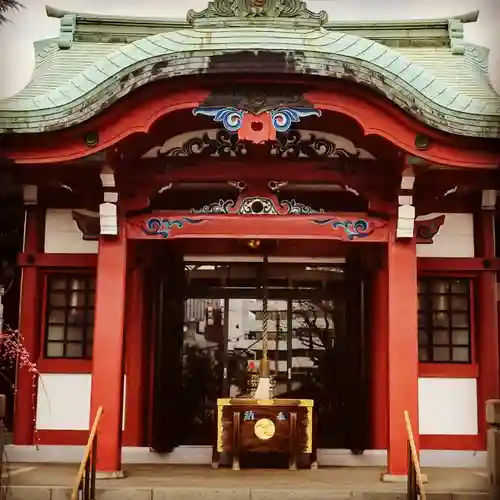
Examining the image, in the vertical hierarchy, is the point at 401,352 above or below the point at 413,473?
above

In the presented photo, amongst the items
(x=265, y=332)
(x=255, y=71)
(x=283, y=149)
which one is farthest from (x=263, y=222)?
(x=265, y=332)

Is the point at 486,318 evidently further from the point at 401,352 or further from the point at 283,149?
the point at 283,149

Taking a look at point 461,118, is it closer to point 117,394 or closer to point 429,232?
point 429,232

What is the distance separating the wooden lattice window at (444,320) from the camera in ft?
33.0

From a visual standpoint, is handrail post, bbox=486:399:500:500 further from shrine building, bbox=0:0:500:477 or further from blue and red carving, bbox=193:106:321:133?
blue and red carving, bbox=193:106:321:133

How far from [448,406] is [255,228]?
3687 millimetres

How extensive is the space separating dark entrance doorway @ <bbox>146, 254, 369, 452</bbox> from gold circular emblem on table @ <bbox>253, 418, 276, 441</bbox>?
1194 millimetres

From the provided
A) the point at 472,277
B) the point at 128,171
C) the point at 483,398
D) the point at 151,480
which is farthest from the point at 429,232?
the point at 151,480

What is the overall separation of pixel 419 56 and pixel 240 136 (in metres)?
4.13

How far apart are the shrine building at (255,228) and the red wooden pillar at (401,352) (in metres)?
0.02

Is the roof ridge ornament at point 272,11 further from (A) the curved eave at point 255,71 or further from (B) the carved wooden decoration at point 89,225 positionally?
(B) the carved wooden decoration at point 89,225

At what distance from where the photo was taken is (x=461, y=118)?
7.71 m

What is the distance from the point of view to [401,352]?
831 centimetres

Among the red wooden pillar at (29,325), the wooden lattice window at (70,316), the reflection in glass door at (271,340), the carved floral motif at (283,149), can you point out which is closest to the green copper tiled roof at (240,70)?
Answer: the carved floral motif at (283,149)
